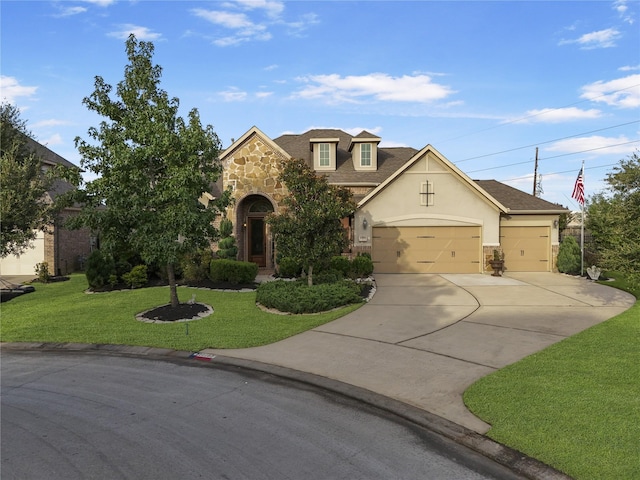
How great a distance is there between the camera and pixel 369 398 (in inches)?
249

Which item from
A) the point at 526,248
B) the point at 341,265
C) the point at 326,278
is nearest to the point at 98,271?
the point at 326,278

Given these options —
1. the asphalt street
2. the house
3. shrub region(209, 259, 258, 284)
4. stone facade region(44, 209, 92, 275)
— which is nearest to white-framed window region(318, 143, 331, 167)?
the house

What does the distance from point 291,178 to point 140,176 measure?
476 centimetres

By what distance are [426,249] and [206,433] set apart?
17086 mm

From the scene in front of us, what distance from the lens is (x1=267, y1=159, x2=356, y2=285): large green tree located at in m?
13.8

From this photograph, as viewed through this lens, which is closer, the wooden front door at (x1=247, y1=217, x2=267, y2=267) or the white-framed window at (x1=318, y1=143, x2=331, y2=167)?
the wooden front door at (x1=247, y1=217, x2=267, y2=267)

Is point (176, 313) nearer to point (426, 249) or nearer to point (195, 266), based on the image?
point (195, 266)

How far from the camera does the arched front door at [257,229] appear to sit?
21.2m

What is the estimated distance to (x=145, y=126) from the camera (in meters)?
11.2

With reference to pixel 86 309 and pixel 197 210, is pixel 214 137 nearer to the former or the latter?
pixel 197 210

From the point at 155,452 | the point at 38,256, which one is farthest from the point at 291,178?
the point at 38,256

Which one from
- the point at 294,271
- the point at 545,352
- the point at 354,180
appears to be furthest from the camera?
the point at 354,180

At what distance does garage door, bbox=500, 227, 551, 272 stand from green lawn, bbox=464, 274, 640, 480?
43.6ft

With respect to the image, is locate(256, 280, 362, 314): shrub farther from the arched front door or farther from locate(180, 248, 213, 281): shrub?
the arched front door
